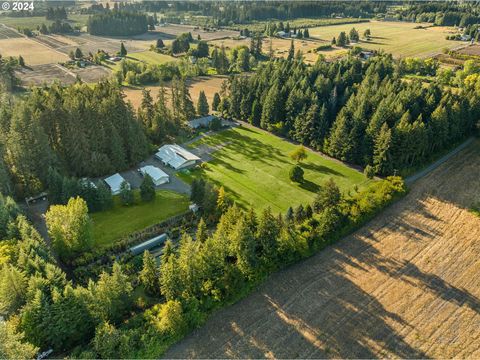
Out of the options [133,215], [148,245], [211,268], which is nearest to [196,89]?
[133,215]

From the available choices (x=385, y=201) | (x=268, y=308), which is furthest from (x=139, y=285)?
(x=385, y=201)

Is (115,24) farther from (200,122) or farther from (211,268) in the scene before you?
(211,268)

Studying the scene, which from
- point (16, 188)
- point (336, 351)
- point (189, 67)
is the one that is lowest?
point (336, 351)

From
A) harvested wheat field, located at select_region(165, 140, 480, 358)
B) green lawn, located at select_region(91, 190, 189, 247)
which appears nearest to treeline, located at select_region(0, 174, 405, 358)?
harvested wheat field, located at select_region(165, 140, 480, 358)

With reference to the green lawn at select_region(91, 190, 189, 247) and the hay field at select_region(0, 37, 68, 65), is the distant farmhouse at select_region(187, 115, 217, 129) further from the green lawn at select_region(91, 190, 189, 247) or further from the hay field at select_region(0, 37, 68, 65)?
the hay field at select_region(0, 37, 68, 65)

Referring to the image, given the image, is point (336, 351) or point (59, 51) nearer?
point (336, 351)

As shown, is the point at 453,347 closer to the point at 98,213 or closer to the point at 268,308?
the point at 268,308

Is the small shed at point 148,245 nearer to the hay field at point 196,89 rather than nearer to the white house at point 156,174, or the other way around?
the white house at point 156,174

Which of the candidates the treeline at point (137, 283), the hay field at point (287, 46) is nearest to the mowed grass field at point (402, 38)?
the hay field at point (287, 46)
